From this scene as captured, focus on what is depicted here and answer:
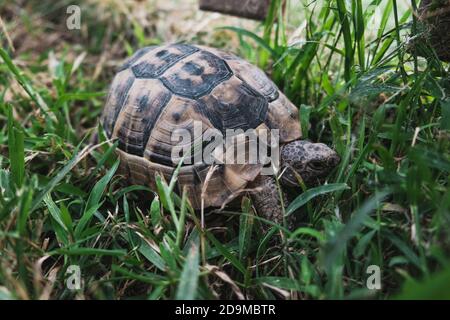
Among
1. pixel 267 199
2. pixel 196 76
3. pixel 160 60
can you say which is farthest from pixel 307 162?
pixel 160 60

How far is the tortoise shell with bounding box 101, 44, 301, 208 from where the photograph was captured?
7.02ft

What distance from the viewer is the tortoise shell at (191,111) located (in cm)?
214

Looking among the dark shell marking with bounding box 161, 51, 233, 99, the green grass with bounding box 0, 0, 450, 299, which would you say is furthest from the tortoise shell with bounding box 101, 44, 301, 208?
the green grass with bounding box 0, 0, 450, 299

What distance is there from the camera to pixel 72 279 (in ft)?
5.61

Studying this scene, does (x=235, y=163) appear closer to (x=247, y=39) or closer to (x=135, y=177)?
(x=135, y=177)

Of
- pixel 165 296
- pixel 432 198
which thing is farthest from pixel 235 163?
pixel 432 198

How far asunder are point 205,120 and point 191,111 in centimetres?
9

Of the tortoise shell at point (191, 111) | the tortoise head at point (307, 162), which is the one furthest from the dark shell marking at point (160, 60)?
the tortoise head at point (307, 162)

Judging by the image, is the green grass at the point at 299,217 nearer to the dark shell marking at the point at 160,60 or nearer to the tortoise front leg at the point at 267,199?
the tortoise front leg at the point at 267,199

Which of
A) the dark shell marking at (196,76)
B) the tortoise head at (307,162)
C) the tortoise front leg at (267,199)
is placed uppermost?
the dark shell marking at (196,76)

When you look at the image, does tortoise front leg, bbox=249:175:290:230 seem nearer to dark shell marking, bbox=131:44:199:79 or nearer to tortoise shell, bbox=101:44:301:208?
tortoise shell, bbox=101:44:301:208

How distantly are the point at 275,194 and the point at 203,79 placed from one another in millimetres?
769
